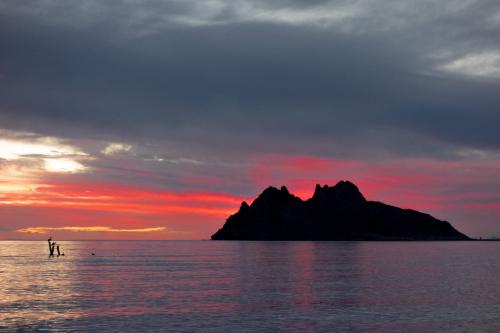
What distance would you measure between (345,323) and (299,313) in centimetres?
615

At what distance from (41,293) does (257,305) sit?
2691 cm

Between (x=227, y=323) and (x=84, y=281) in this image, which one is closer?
(x=227, y=323)

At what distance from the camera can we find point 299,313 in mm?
52281

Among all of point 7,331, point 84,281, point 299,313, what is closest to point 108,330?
point 7,331

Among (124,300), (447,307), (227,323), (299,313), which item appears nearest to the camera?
(227,323)

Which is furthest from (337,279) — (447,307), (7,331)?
(7,331)

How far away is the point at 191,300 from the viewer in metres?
→ 60.9

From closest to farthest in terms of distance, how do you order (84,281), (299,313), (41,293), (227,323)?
(227,323), (299,313), (41,293), (84,281)

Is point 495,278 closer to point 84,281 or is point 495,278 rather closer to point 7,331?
point 84,281

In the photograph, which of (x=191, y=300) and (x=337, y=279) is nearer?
(x=191, y=300)

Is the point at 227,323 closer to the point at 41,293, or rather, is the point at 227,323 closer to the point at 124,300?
the point at 124,300

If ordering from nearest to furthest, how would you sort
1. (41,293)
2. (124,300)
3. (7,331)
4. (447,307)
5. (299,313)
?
(7,331) → (299,313) → (447,307) → (124,300) → (41,293)

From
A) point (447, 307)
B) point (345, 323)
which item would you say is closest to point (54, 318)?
point (345, 323)

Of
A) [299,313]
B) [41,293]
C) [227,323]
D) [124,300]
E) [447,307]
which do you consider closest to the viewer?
[227,323]
